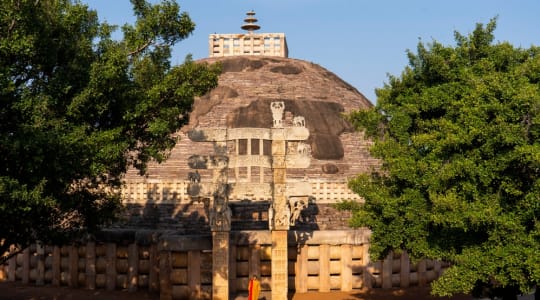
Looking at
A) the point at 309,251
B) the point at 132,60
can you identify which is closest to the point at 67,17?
the point at 132,60

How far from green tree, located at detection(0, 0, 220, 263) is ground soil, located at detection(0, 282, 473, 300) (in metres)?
6.94

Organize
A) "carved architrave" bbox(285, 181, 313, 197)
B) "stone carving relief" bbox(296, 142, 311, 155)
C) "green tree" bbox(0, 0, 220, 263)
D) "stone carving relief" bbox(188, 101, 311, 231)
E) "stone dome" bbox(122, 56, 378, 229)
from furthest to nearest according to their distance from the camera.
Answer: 1. "stone dome" bbox(122, 56, 378, 229)
2. "carved architrave" bbox(285, 181, 313, 197)
3. "stone carving relief" bbox(296, 142, 311, 155)
4. "stone carving relief" bbox(188, 101, 311, 231)
5. "green tree" bbox(0, 0, 220, 263)

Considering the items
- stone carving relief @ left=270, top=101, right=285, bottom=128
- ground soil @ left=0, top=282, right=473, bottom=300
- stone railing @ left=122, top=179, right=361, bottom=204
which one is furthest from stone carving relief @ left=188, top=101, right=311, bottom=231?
stone railing @ left=122, top=179, right=361, bottom=204

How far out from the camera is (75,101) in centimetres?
1395

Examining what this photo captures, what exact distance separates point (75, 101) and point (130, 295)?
11495mm

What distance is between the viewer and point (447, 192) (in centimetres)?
1488

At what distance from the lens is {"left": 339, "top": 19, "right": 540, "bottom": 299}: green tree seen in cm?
1391

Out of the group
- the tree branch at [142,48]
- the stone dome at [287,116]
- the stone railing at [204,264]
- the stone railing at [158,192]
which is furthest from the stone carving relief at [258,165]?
the stone dome at [287,116]

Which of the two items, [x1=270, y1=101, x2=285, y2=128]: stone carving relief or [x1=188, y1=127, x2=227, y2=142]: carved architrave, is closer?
[x1=188, y1=127, x2=227, y2=142]: carved architrave

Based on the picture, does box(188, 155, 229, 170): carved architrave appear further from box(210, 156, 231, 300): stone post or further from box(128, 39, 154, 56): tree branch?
box(128, 39, 154, 56): tree branch

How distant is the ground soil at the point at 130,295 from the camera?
23.2m

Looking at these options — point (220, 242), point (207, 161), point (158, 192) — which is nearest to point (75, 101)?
point (207, 161)

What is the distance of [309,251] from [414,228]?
8175 mm

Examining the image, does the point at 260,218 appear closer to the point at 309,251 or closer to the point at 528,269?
the point at 309,251
